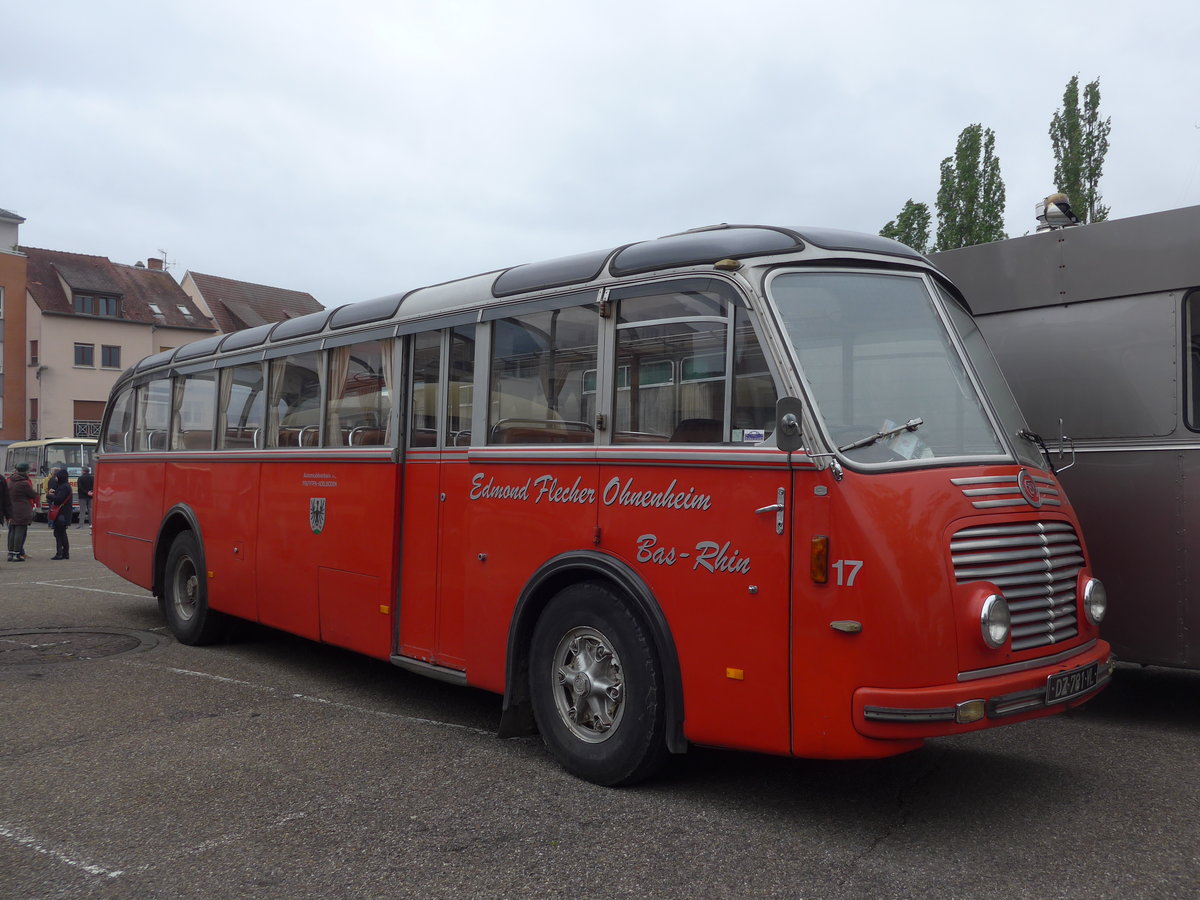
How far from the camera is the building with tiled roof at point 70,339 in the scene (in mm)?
51656

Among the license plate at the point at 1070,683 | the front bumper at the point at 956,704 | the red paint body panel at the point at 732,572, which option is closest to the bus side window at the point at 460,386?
the red paint body panel at the point at 732,572

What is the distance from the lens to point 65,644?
31.0ft

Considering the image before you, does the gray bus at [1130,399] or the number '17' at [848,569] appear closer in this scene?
the number '17' at [848,569]

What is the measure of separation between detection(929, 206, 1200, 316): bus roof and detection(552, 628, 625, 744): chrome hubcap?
3935 mm

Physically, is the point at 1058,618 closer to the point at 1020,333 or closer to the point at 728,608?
the point at 728,608

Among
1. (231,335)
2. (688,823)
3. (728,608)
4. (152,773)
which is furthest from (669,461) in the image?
(231,335)

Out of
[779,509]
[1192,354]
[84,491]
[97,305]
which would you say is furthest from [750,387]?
[97,305]

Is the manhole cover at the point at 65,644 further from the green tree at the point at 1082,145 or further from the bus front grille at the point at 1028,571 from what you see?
the green tree at the point at 1082,145

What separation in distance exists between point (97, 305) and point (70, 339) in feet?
8.26

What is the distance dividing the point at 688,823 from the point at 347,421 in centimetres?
404

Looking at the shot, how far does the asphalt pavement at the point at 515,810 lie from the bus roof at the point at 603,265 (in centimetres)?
254

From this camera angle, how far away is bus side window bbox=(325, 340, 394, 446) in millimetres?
7129

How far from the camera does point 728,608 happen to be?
4641 millimetres

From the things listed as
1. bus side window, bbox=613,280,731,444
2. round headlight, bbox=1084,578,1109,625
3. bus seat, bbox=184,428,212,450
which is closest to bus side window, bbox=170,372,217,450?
bus seat, bbox=184,428,212,450
